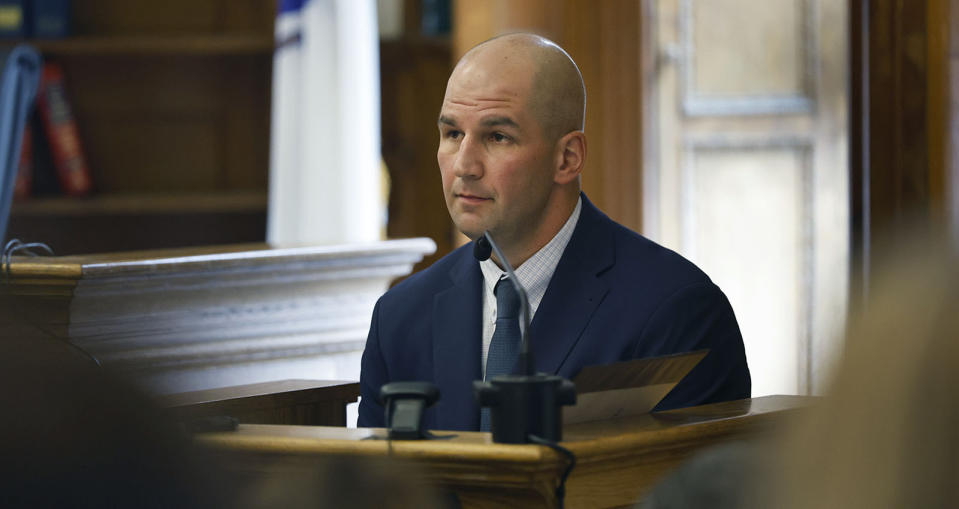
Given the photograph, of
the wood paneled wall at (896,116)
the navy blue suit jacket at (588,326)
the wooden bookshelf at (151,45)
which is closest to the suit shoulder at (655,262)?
the navy blue suit jacket at (588,326)

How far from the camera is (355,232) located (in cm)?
334

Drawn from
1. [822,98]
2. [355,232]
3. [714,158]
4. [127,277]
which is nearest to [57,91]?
[355,232]

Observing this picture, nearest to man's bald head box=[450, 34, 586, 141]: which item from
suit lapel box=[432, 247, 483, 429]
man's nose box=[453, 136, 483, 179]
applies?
man's nose box=[453, 136, 483, 179]

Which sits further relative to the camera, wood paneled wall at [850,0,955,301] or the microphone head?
wood paneled wall at [850,0,955,301]

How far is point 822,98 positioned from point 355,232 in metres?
1.52

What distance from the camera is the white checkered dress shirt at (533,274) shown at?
1812 millimetres

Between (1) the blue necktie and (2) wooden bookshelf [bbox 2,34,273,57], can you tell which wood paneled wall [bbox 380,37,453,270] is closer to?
(2) wooden bookshelf [bbox 2,34,273,57]

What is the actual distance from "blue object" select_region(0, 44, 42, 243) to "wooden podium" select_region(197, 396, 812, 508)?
1375mm

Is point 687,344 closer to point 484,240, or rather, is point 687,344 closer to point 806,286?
point 484,240

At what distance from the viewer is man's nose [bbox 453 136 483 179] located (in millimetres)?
1754

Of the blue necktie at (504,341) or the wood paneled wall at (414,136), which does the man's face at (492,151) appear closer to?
the blue necktie at (504,341)

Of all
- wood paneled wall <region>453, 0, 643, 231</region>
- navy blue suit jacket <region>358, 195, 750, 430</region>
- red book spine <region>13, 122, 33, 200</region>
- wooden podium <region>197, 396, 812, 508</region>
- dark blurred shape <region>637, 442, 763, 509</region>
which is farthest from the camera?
red book spine <region>13, 122, 33, 200</region>

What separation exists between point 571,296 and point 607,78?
5.95ft

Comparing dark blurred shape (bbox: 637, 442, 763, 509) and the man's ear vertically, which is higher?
the man's ear
